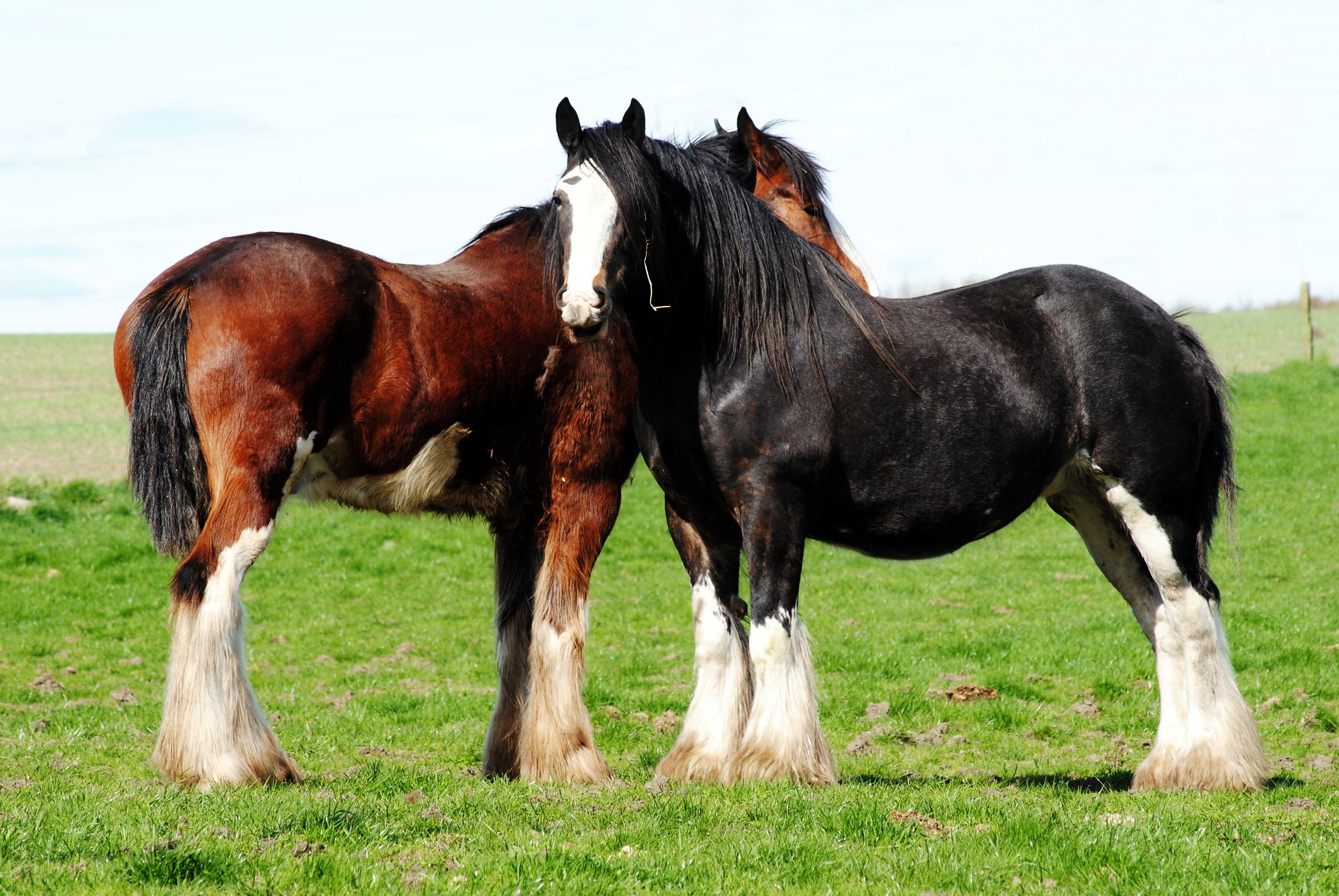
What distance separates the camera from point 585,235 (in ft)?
15.5

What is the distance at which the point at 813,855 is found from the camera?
4.11 meters

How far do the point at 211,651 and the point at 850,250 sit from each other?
4.35 m

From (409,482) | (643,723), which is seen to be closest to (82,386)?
(643,723)

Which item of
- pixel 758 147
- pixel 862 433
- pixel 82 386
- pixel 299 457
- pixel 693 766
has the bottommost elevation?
pixel 693 766

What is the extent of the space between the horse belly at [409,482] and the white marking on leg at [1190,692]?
3.25 meters

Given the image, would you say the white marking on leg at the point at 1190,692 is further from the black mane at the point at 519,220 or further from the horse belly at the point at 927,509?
the black mane at the point at 519,220

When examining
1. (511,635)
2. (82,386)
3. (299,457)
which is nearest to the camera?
(299,457)

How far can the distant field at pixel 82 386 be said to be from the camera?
2038 centimetres

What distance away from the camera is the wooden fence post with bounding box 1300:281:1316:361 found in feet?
84.7

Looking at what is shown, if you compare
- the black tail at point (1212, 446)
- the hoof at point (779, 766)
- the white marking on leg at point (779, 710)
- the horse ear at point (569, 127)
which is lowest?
Answer: the hoof at point (779, 766)

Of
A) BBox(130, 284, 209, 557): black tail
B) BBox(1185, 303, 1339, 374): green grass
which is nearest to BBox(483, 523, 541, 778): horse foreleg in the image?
BBox(130, 284, 209, 557): black tail

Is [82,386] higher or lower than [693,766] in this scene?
higher

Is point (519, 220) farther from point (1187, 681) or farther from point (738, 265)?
point (1187, 681)

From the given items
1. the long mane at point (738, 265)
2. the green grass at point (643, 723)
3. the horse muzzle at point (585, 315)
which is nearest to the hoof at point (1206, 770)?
the green grass at point (643, 723)
